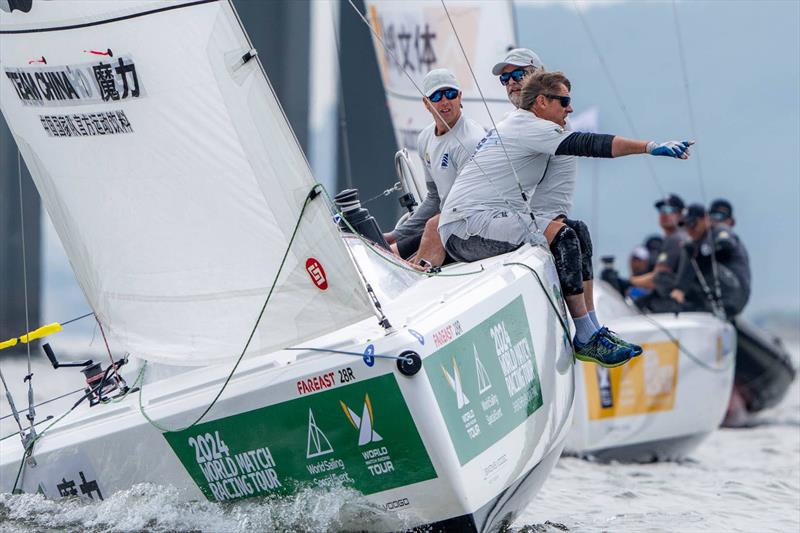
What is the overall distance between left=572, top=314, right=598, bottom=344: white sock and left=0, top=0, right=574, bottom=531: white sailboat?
31cm

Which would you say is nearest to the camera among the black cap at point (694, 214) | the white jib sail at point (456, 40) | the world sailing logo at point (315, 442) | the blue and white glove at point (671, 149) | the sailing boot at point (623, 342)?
the world sailing logo at point (315, 442)

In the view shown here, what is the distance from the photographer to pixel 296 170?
379cm

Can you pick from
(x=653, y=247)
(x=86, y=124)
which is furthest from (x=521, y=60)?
(x=653, y=247)

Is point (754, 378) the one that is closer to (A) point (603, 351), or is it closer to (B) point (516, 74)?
(B) point (516, 74)

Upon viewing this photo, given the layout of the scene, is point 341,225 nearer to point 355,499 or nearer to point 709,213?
point 355,499

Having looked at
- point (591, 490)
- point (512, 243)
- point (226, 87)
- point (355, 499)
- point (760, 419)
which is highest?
point (226, 87)

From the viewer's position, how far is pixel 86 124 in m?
4.12

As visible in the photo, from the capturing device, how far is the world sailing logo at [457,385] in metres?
3.65

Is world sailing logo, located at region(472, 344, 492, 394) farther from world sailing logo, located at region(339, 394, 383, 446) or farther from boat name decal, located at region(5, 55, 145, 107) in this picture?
boat name decal, located at region(5, 55, 145, 107)

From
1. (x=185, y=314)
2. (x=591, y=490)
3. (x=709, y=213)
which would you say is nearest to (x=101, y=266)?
(x=185, y=314)

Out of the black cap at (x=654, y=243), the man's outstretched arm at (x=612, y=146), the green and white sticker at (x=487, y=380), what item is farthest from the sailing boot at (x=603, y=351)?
the black cap at (x=654, y=243)

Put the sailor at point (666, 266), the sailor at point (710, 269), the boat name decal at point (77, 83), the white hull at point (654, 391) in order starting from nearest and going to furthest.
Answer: the boat name decal at point (77, 83) → the white hull at point (654, 391) → the sailor at point (666, 266) → the sailor at point (710, 269)

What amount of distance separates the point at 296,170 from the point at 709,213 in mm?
5984

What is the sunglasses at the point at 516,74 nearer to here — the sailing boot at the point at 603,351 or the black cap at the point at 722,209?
the sailing boot at the point at 603,351
